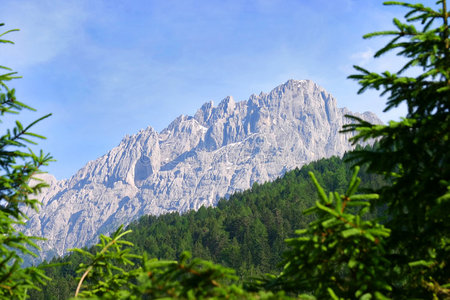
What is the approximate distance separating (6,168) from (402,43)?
8.54 metres

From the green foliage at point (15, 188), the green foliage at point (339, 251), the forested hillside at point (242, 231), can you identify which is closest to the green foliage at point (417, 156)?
the green foliage at point (339, 251)

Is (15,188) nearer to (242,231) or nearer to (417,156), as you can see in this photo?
(417,156)

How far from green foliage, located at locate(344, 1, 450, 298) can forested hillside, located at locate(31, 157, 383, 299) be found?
4743 inches

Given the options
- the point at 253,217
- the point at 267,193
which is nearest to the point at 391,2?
the point at 253,217

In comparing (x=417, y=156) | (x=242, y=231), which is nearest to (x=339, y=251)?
(x=417, y=156)

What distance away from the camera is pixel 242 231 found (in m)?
158

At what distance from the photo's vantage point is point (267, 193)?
179625 mm

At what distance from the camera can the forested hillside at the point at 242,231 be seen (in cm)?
13650

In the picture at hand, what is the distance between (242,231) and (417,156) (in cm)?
15559

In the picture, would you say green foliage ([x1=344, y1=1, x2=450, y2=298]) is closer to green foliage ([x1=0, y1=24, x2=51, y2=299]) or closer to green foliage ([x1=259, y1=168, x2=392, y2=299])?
green foliage ([x1=259, y1=168, x2=392, y2=299])

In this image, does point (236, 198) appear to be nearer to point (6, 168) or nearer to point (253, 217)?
point (253, 217)

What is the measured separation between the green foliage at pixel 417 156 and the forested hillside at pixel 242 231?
395 ft

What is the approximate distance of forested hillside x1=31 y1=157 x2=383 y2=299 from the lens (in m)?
136

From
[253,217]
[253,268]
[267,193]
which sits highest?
[267,193]
